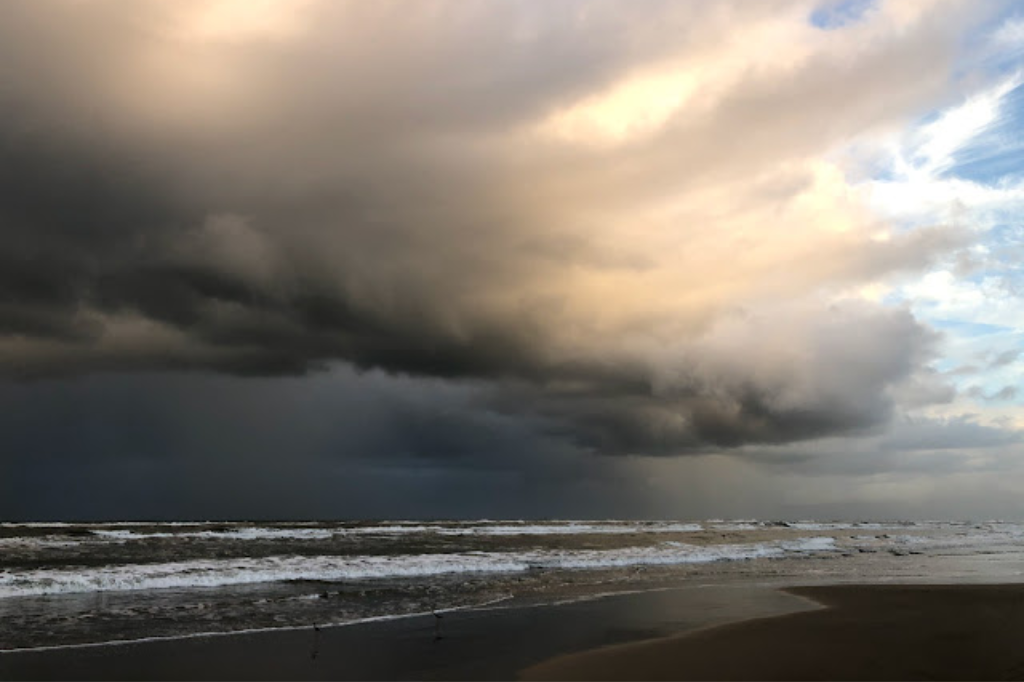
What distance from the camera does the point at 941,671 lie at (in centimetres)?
1112

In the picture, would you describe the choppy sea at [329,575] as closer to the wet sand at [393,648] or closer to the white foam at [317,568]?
the white foam at [317,568]

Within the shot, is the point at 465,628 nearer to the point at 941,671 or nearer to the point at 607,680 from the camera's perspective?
the point at 607,680

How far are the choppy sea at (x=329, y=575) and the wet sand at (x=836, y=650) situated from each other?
6.71 m

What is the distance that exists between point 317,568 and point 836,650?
21135 millimetres

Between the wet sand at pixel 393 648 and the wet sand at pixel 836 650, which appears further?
the wet sand at pixel 393 648

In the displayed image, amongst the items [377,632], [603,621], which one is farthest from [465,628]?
[603,621]

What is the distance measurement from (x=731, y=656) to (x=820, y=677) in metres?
1.77

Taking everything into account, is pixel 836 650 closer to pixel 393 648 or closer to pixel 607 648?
pixel 607 648

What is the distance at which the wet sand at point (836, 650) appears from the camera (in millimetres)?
11000

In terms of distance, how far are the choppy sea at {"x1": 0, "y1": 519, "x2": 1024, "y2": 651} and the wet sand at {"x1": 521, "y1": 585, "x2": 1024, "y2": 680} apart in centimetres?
671

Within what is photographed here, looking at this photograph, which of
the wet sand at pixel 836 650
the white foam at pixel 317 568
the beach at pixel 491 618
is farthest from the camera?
the white foam at pixel 317 568

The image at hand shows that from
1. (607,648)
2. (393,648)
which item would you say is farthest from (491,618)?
(607,648)

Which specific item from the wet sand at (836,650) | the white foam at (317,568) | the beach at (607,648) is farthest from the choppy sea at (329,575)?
the wet sand at (836,650)

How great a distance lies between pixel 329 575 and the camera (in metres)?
26.4
